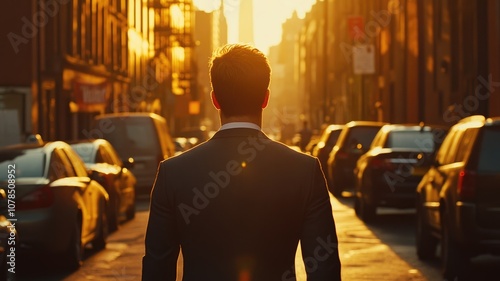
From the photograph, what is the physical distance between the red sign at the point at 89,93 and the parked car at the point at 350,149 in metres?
16.7

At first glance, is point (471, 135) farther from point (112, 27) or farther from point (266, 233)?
point (112, 27)

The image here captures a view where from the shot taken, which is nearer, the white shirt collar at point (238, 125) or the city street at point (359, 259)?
the white shirt collar at point (238, 125)

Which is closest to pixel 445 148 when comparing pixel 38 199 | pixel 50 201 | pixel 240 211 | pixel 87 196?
pixel 87 196

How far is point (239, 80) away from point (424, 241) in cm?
1019

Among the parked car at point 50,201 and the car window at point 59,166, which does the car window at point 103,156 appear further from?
the car window at point 59,166

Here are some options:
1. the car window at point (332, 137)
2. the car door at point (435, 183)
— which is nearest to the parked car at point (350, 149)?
the car window at point (332, 137)

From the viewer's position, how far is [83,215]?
13383 millimetres

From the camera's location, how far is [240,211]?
3793mm

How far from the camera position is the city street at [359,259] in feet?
40.4

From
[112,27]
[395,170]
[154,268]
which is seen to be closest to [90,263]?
[395,170]

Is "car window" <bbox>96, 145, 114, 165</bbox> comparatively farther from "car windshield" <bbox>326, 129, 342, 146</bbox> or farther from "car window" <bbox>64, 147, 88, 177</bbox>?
"car windshield" <bbox>326, 129, 342, 146</bbox>

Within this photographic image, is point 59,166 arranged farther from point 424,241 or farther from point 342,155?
point 342,155

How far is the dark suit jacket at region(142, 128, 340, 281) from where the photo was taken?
12.4 ft

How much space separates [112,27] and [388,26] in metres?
13.2
